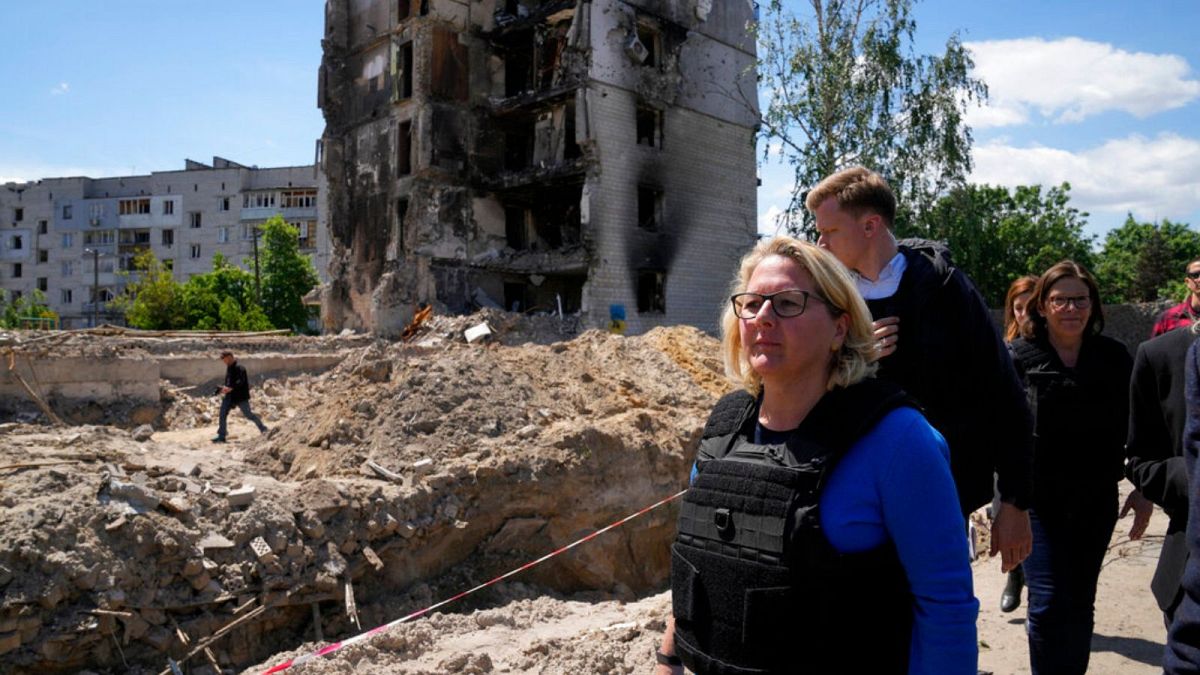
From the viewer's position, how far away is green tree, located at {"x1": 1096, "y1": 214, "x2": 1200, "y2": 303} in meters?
38.0

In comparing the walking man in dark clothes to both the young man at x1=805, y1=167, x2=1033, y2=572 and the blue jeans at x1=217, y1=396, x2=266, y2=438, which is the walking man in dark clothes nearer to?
the blue jeans at x1=217, y1=396, x2=266, y2=438

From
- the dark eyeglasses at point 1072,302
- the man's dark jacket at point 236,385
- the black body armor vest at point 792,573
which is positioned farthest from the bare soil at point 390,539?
the man's dark jacket at point 236,385

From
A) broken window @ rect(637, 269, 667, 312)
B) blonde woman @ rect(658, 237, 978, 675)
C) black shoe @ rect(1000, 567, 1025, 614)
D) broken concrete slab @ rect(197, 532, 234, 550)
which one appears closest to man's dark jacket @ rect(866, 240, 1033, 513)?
blonde woman @ rect(658, 237, 978, 675)

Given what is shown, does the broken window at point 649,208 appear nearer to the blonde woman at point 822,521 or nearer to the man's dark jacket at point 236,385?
the man's dark jacket at point 236,385

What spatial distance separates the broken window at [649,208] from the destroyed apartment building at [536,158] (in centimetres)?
7

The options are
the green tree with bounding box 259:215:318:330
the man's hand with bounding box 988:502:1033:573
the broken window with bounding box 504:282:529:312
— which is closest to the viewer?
the man's hand with bounding box 988:502:1033:573

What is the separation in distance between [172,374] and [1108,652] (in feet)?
59.1

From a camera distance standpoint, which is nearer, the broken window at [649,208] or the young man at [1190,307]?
the young man at [1190,307]

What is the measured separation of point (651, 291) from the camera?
85.4 feet

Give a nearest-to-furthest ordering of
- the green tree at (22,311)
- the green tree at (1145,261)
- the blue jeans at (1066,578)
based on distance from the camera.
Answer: the blue jeans at (1066,578) < the green tree at (1145,261) < the green tree at (22,311)

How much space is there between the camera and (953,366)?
2596mm

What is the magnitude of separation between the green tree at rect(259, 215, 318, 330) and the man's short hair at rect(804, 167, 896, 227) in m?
43.6

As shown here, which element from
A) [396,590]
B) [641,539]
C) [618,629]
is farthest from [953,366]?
[641,539]

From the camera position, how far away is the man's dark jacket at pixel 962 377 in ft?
8.43
